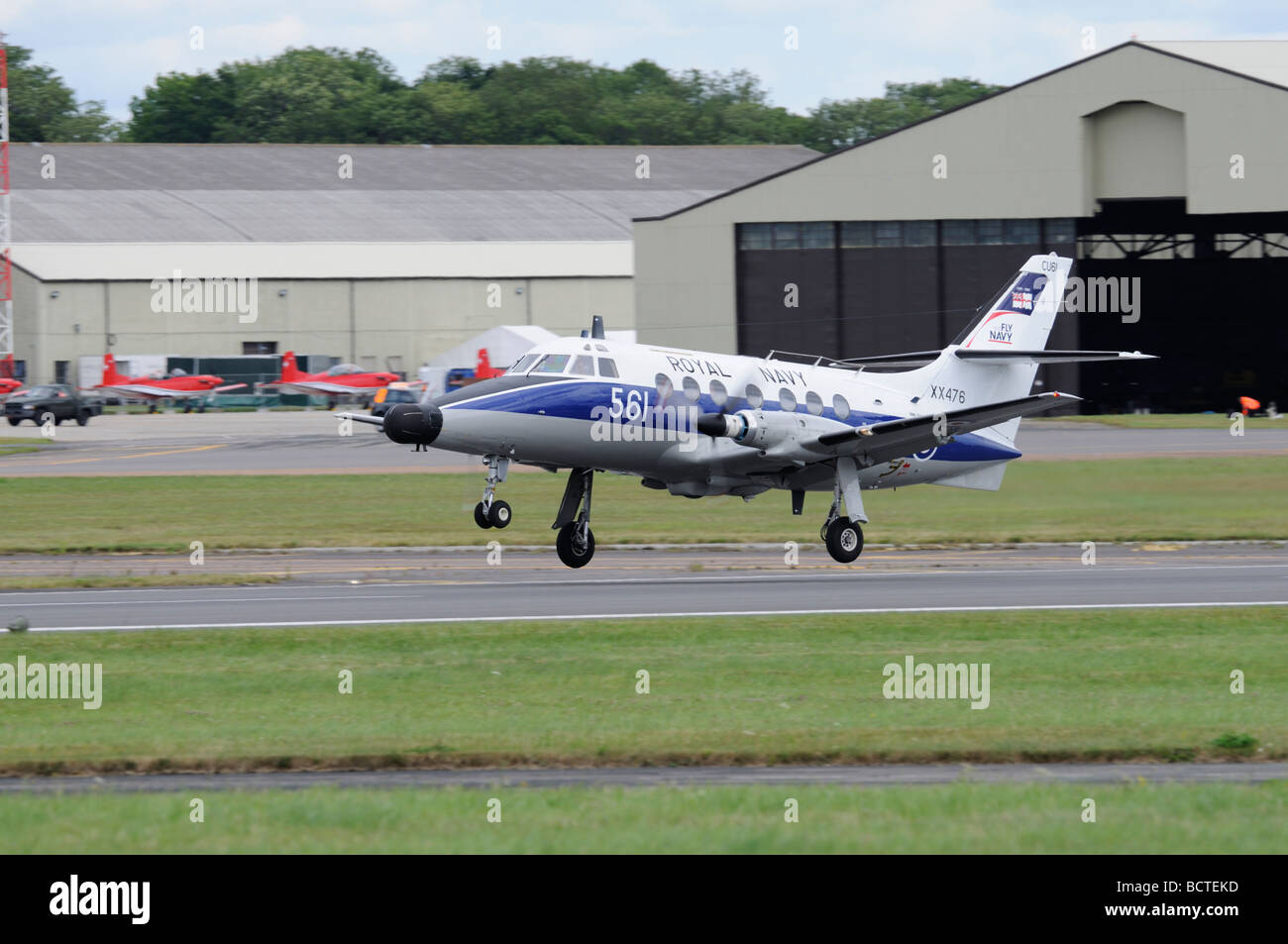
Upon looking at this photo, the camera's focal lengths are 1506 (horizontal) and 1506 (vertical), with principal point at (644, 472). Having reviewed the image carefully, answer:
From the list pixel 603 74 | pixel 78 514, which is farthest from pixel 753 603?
pixel 603 74

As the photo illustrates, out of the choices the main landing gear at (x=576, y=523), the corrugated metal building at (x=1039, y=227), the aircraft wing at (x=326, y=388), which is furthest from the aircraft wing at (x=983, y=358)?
the aircraft wing at (x=326, y=388)

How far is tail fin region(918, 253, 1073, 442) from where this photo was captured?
30688 millimetres

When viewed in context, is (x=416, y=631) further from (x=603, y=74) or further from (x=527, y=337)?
(x=603, y=74)

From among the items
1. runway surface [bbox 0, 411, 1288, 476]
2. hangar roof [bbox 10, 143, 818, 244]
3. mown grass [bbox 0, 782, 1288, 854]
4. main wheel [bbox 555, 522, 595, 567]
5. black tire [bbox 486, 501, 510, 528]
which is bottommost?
mown grass [bbox 0, 782, 1288, 854]

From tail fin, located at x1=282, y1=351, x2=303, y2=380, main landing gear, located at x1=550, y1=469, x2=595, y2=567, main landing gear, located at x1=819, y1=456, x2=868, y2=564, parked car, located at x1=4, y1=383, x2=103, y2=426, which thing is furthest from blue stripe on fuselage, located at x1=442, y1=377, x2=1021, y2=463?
tail fin, located at x1=282, y1=351, x2=303, y2=380

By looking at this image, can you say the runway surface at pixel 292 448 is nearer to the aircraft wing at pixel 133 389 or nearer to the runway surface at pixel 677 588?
the aircraft wing at pixel 133 389

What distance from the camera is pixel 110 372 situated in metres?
86.8

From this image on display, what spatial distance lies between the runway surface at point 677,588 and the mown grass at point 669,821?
10222 millimetres

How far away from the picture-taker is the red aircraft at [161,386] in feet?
283

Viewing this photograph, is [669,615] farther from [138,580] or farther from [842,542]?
[138,580]

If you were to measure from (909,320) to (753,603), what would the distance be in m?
48.0

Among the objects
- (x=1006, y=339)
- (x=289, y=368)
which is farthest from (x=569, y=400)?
(x=289, y=368)

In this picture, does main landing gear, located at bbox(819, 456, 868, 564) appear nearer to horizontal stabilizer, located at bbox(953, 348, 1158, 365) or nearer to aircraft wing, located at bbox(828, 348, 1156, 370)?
aircraft wing, located at bbox(828, 348, 1156, 370)

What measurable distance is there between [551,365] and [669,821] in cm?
1525
